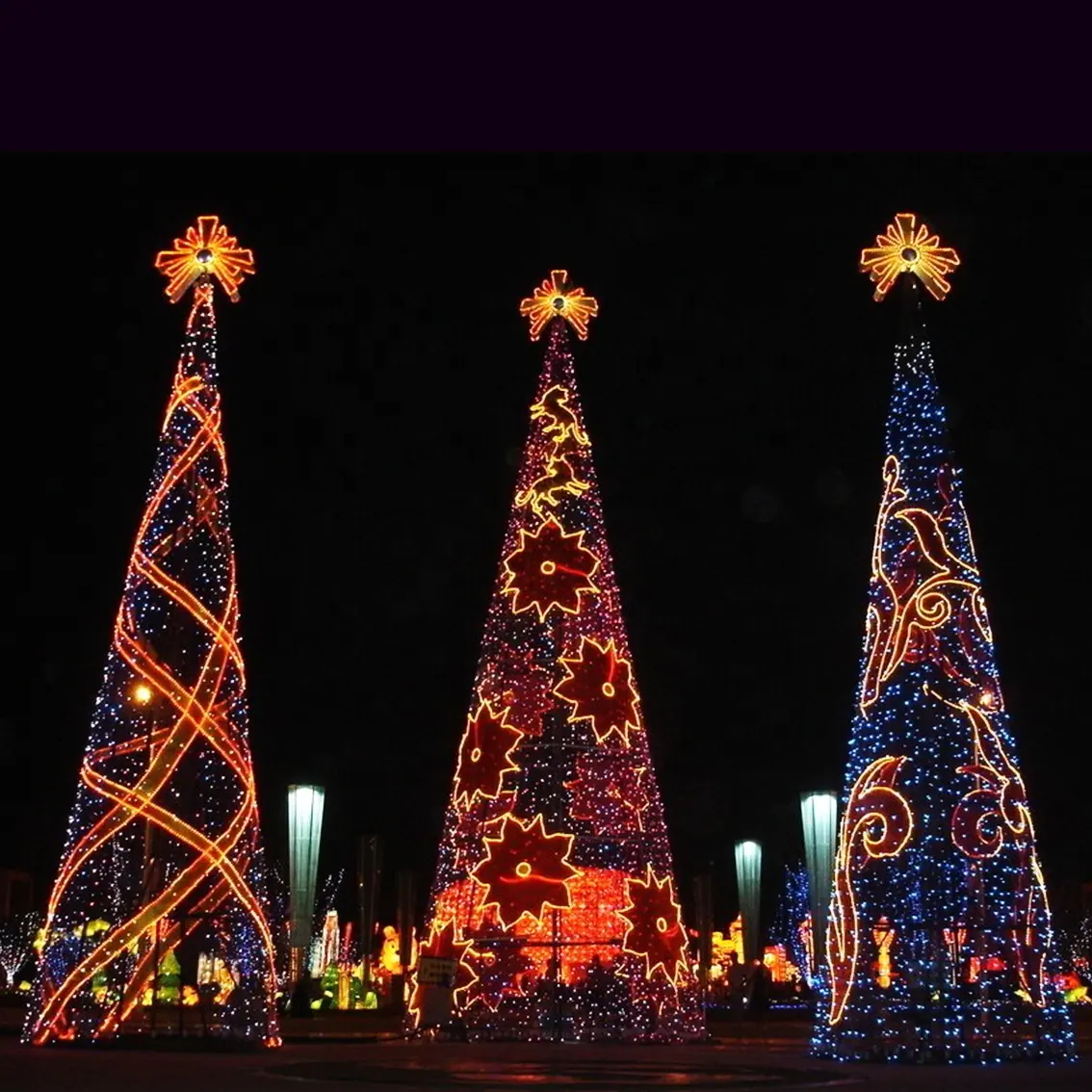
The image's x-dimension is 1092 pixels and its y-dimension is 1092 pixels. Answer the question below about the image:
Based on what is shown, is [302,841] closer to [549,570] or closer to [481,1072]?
[549,570]

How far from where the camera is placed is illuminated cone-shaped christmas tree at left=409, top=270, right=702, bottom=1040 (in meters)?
18.6

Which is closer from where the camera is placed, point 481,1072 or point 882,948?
point 481,1072

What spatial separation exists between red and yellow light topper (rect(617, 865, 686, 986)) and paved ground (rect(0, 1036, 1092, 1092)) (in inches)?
45.8

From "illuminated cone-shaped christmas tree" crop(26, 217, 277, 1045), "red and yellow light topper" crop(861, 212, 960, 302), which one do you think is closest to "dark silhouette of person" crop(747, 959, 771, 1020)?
"illuminated cone-shaped christmas tree" crop(26, 217, 277, 1045)

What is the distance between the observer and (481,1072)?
13.4 meters

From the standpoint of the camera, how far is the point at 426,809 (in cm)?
3862

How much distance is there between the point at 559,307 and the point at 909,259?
4.89 meters

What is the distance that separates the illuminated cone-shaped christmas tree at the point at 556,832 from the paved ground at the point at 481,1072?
35.7 inches

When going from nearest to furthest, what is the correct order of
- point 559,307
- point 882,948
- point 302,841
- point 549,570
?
point 882,948 < point 549,570 < point 559,307 < point 302,841

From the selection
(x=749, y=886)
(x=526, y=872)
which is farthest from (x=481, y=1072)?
(x=749, y=886)

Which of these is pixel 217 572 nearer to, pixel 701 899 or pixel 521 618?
pixel 521 618

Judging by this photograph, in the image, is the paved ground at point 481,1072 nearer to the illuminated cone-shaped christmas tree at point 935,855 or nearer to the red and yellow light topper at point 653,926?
the illuminated cone-shaped christmas tree at point 935,855

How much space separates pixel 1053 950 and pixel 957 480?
5174 millimetres

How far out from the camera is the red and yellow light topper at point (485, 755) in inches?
755
